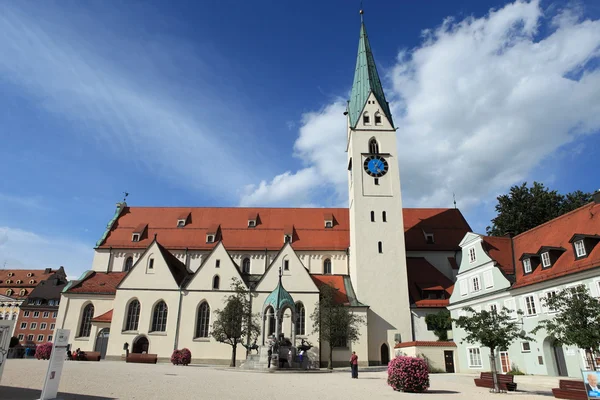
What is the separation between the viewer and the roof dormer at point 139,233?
150 ft

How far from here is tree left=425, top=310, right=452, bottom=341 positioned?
119ft

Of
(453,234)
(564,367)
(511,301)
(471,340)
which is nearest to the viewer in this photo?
(471,340)

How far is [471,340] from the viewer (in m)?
19.4

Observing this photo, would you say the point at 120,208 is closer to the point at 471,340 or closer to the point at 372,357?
the point at 372,357

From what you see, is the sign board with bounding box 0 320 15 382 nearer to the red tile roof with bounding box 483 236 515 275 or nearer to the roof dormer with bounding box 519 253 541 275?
the roof dormer with bounding box 519 253 541 275

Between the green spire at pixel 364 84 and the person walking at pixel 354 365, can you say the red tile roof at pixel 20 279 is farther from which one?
the person walking at pixel 354 365

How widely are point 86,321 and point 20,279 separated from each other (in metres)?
58.9

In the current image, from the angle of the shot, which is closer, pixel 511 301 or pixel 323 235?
pixel 511 301

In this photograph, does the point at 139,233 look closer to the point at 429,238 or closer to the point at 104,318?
the point at 104,318

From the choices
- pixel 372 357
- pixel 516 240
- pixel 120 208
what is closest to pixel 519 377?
pixel 516 240

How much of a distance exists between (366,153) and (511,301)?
69.2 feet

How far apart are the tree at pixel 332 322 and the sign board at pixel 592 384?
71.8ft

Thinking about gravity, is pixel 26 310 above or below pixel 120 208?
below

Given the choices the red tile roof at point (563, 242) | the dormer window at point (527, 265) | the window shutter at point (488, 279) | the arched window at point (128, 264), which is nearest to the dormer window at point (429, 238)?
the red tile roof at point (563, 242)
